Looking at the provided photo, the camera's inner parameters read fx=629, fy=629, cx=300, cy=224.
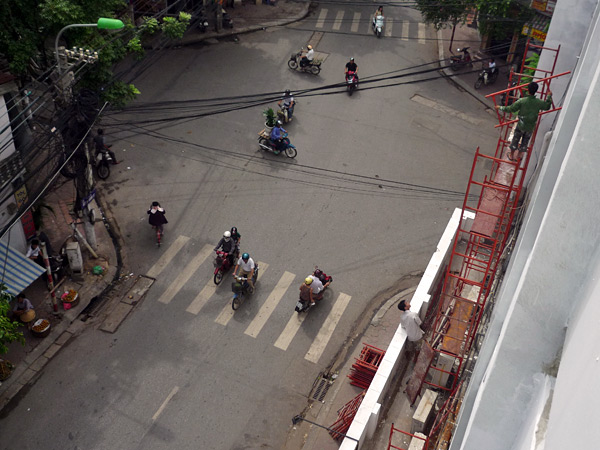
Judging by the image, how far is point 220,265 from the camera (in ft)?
59.4

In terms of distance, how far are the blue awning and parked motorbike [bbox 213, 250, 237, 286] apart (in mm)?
4655

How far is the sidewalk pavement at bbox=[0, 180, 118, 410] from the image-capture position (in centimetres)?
1573

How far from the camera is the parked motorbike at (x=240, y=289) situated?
17.2 m

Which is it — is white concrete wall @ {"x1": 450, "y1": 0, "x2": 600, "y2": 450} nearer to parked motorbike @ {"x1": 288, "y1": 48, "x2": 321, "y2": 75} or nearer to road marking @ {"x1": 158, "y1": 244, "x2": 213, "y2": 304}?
road marking @ {"x1": 158, "y1": 244, "x2": 213, "y2": 304}

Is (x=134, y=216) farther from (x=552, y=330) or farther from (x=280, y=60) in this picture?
(x=552, y=330)

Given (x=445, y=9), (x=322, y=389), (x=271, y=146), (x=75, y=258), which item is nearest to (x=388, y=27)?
(x=445, y=9)

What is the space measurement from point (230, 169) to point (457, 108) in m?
10.9

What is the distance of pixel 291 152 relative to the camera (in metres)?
23.0

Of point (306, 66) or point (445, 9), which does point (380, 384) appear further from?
point (445, 9)

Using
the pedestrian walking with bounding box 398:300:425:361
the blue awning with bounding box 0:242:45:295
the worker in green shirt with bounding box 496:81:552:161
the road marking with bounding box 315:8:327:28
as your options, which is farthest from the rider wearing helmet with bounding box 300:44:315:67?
the pedestrian walking with bounding box 398:300:425:361

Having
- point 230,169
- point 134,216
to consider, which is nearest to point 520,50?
point 230,169

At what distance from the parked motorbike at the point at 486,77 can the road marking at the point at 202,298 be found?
1665cm

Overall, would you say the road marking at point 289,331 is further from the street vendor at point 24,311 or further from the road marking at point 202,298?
the street vendor at point 24,311

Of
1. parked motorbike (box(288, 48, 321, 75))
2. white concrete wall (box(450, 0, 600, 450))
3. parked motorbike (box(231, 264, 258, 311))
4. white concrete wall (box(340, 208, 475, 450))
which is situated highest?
parked motorbike (box(288, 48, 321, 75))
